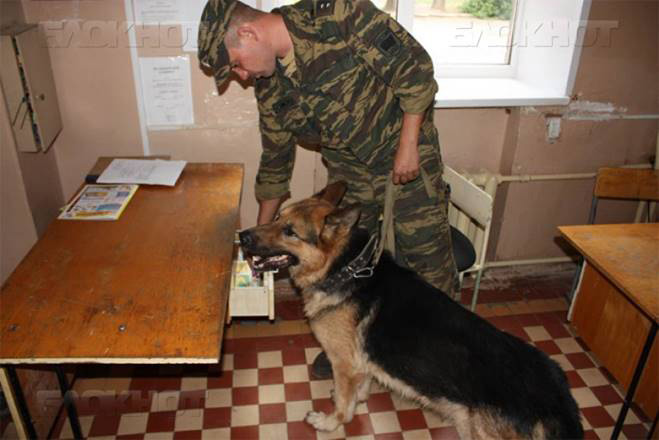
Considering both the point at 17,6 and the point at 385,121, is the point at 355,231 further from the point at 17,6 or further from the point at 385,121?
the point at 17,6

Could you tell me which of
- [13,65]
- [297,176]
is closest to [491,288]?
[297,176]

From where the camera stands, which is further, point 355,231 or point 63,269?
point 355,231

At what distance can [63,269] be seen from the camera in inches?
76.0

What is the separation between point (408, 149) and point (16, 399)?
1718 mm

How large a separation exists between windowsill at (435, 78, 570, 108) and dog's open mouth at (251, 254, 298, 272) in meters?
1.52

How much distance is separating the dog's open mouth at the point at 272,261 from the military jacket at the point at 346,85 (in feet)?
2.05

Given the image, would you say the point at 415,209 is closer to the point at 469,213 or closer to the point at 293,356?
the point at 469,213

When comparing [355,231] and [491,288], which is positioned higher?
[355,231]

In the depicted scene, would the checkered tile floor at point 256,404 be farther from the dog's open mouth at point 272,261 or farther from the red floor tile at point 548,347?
the dog's open mouth at point 272,261

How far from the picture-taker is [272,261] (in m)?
2.05

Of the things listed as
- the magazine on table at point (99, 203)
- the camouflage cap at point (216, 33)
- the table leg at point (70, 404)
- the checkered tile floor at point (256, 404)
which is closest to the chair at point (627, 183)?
the checkered tile floor at point (256, 404)

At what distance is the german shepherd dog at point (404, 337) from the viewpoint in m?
1.78

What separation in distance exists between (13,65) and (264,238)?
139 cm

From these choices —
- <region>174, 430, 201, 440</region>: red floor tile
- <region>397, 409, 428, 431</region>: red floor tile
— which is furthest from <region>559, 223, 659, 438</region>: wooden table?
<region>174, 430, 201, 440</region>: red floor tile
